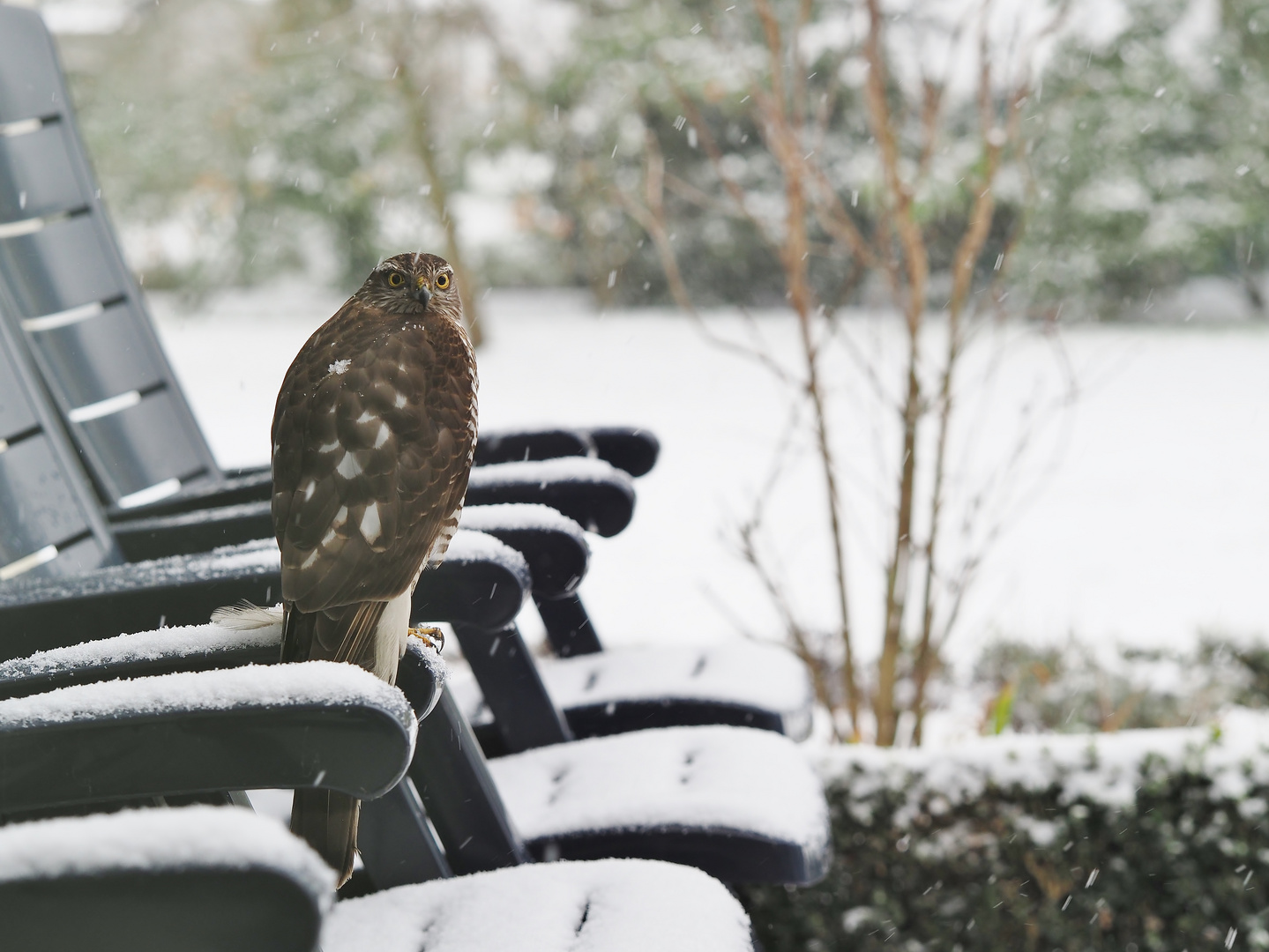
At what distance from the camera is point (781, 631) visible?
165 inches

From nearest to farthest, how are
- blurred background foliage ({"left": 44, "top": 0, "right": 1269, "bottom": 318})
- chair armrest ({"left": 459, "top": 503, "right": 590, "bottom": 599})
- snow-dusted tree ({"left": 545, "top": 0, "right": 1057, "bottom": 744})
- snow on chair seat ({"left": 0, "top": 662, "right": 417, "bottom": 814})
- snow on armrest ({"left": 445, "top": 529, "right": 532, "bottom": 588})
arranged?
snow on chair seat ({"left": 0, "top": 662, "right": 417, "bottom": 814}), snow on armrest ({"left": 445, "top": 529, "right": 532, "bottom": 588}), chair armrest ({"left": 459, "top": 503, "right": 590, "bottom": 599}), snow-dusted tree ({"left": 545, "top": 0, "right": 1057, "bottom": 744}), blurred background foliage ({"left": 44, "top": 0, "right": 1269, "bottom": 318})

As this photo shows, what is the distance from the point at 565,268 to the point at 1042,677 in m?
7.09

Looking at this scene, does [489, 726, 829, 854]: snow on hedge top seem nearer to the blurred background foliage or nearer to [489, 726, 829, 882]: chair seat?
[489, 726, 829, 882]: chair seat

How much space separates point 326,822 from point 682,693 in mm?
866

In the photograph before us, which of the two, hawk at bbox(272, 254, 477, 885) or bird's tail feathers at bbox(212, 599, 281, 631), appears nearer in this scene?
hawk at bbox(272, 254, 477, 885)

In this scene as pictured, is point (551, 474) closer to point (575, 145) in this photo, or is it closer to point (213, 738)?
point (213, 738)

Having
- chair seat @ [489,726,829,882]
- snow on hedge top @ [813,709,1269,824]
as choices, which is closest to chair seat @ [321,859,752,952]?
chair seat @ [489,726,829,882]

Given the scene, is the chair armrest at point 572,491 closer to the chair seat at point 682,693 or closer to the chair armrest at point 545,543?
the chair armrest at point 545,543

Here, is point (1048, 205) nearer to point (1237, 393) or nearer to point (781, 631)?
point (1237, 393)

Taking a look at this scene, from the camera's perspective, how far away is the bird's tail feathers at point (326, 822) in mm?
734

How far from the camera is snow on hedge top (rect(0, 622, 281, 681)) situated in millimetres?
797

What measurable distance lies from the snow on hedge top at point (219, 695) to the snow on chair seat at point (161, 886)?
0.34ft

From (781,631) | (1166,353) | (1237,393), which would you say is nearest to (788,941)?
(781,631)

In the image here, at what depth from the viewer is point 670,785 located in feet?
4.20
